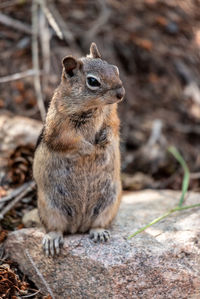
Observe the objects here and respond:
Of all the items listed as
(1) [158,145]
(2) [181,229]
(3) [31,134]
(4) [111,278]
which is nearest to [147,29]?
(1) [158,145]

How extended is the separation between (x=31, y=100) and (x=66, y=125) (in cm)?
278

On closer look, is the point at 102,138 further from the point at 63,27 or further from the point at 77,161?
the point at 63,27

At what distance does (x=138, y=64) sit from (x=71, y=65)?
3.81 meters

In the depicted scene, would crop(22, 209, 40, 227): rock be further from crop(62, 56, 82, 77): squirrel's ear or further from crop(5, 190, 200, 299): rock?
crop(62, 56, 82, 77): squirrel's ear

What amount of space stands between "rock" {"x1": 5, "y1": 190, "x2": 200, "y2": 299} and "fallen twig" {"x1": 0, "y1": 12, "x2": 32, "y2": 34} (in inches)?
149

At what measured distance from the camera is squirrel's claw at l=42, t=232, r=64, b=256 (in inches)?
147

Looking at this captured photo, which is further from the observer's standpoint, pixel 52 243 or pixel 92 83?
pixel 52 243

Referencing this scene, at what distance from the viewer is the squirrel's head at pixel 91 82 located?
3424 mm

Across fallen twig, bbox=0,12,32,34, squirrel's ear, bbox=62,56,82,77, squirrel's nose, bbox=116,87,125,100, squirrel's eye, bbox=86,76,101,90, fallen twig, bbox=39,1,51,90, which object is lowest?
squirrel's nose, bbox=116,87,125,100

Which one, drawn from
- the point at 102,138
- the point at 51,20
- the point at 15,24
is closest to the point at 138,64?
the point at 15,24

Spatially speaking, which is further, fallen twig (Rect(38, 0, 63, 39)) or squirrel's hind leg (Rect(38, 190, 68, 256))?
fallen twig (Rect(38, 0, 63, 39))

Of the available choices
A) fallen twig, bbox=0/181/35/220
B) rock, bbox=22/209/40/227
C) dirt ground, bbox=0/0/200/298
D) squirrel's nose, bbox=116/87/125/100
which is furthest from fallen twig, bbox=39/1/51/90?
squirrel's nose, bbox=116/87/125/100

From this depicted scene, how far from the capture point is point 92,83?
3.51 meters

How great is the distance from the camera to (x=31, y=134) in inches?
210
